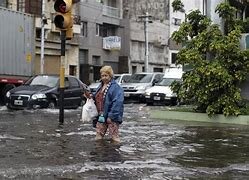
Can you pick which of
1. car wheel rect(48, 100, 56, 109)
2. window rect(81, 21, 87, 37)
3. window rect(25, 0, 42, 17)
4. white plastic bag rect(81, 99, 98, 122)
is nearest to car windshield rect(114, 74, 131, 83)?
window rect(25, 0, 42, 17)

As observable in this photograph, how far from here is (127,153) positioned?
9.48m

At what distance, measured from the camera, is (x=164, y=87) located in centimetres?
2875

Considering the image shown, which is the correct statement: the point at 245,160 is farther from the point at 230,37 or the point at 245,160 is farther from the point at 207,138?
the point at 230,37

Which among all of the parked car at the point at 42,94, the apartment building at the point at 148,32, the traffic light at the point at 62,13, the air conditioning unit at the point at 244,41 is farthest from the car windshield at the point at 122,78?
the traffic light at the point at 62,13

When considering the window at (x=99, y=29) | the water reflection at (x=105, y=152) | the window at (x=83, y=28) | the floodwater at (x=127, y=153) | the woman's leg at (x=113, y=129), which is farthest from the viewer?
the window at (x=99, y=29)

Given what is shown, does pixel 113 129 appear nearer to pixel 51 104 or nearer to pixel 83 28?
pixel 51 104

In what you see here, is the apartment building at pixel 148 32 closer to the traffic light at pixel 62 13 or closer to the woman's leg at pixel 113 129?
the traffic light at pixel 62 13

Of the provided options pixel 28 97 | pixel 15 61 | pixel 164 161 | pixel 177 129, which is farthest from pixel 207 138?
pixel 15 61

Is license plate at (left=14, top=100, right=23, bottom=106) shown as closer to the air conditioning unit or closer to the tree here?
the tree

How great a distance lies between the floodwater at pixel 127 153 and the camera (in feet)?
24.8

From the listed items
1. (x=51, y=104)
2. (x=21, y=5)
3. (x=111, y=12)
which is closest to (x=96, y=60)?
(x=111, y=12)

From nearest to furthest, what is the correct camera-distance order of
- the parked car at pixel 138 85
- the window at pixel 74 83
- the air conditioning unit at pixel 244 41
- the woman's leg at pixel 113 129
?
the woman's leg at pixel 113 129 → the air conditioning unit at pixel 244 41 → the window at pixel 74 83 → the parked car at pixel 138 85

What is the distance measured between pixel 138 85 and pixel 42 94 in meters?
11.7

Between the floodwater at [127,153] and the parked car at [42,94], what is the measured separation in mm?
6056
